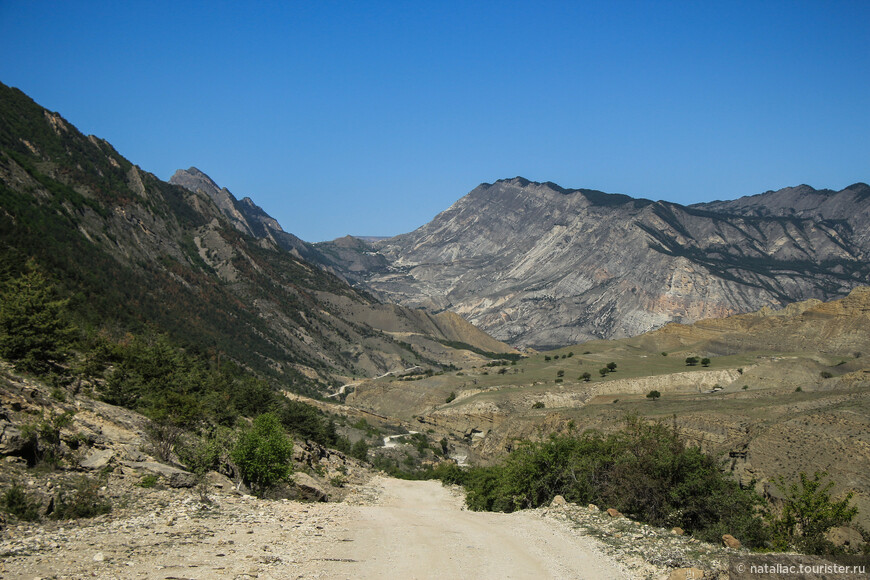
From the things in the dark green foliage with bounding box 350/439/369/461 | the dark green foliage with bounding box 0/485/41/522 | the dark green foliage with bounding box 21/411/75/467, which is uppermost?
the dark green foliage with bounding box 21/411/75/467

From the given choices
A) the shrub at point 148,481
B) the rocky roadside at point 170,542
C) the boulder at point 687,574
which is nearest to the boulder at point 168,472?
the shrub at point 148,481

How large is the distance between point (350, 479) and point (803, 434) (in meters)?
27.3

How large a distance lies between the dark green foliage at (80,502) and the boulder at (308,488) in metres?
12.8

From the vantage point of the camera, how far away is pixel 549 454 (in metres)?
27.9

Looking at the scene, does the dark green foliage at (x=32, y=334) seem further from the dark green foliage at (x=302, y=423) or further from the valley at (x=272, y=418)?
the dark green foliage at (x=302, y=423)

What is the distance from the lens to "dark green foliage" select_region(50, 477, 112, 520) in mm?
15008

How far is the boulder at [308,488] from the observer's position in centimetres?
2866

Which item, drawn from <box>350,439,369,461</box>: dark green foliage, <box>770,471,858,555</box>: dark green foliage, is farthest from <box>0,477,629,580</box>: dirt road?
<box>350,439,369,461</box>: dark green foliage

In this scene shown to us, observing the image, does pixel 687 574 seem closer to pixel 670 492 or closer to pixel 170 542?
pixel 670 492

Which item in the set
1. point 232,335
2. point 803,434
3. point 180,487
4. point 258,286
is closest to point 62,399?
point 180,487

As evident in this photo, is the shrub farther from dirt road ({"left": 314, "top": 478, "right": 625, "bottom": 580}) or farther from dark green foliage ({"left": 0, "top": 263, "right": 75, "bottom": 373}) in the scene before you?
dark green foliage ({"left": 0, "top": 263, "right": 75, "bottom": 373})

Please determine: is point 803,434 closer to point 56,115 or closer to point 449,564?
point 449,564

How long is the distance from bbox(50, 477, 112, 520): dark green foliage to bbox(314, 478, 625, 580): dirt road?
225 inches

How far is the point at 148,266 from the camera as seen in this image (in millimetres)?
125438
